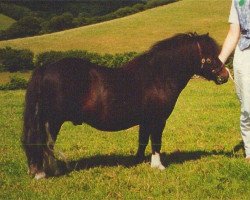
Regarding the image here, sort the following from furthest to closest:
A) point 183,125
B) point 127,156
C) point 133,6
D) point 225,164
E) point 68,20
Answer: point 133,6 → point 68,20 → point 183,125 → point 127,156 → point 225,164

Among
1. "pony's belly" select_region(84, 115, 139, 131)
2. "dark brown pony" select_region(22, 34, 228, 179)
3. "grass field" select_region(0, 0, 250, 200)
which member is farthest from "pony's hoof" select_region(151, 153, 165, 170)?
"pony's belly" select_region(84, 115, 139, 131)

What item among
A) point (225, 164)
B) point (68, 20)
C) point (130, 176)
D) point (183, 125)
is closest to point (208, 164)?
point (225, 164)

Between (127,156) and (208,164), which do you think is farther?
(127,156)

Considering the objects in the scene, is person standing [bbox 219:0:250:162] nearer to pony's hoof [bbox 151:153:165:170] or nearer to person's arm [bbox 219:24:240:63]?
person's arm [bbox 219:24:240:63]

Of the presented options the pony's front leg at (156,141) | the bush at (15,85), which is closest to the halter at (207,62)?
the pony's front leg at (156,141)

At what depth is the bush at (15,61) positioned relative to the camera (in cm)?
4041

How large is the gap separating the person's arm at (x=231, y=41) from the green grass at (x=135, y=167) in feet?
6.22

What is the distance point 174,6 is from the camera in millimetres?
80875

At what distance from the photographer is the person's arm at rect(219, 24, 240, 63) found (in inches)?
304

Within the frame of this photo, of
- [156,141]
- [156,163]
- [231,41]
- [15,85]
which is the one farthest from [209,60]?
[15,85]

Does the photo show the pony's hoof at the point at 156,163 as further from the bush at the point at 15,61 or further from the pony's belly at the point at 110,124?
the bush at the point at 15,61

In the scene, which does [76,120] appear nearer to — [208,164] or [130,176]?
[130,176]

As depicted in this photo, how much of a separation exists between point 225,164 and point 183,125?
508 centimetres

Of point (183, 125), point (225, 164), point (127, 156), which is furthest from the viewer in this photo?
point (183, 125)
